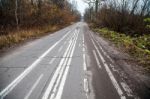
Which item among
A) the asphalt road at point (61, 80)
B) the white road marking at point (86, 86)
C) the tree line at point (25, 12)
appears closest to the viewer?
the asphalt road at point (61, 80)

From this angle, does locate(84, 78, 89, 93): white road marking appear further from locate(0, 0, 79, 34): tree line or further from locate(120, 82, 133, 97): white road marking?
locate(0, 0, 79, 34): tree line

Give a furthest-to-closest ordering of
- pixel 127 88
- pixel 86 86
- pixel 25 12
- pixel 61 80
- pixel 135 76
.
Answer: pixel 25 12, pixel 135 76, pixel 61 80, pixel 86 86, pixel 127 88

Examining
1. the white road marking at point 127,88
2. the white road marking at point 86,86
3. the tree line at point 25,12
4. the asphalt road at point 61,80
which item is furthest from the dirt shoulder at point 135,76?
the tree line at point 25,12

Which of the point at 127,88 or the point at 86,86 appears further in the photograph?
the point at 86,86

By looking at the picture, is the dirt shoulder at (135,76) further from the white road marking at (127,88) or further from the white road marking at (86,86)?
the white road marking at (86,86)

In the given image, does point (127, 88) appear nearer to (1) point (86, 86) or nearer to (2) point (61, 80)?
(1) point (86, 86)

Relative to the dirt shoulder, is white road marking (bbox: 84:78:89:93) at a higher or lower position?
higher

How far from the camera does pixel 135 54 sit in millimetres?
11672

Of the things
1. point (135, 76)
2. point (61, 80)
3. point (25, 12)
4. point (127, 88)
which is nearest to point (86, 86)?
point (61, 80)

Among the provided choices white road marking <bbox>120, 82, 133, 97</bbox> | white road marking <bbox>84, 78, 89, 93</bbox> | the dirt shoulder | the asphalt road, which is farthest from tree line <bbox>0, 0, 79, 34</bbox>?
white road marking <bbox>120, 82, 133, 97</bbox>

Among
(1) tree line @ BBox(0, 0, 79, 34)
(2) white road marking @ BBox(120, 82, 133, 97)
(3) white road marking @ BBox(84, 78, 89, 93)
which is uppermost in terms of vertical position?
(1) tree line @ BBox(0, 0, 79, 34)

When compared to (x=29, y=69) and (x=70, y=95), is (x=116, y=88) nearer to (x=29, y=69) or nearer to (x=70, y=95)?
(x=70, y=95)

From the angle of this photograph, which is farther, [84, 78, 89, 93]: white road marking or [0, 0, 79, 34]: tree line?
[0, 0, 79, 34]: tree line

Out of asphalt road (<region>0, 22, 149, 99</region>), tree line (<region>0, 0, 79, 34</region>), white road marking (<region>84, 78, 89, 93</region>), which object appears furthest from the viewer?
tree line (<region>0, 0, 79, 34</region>)
